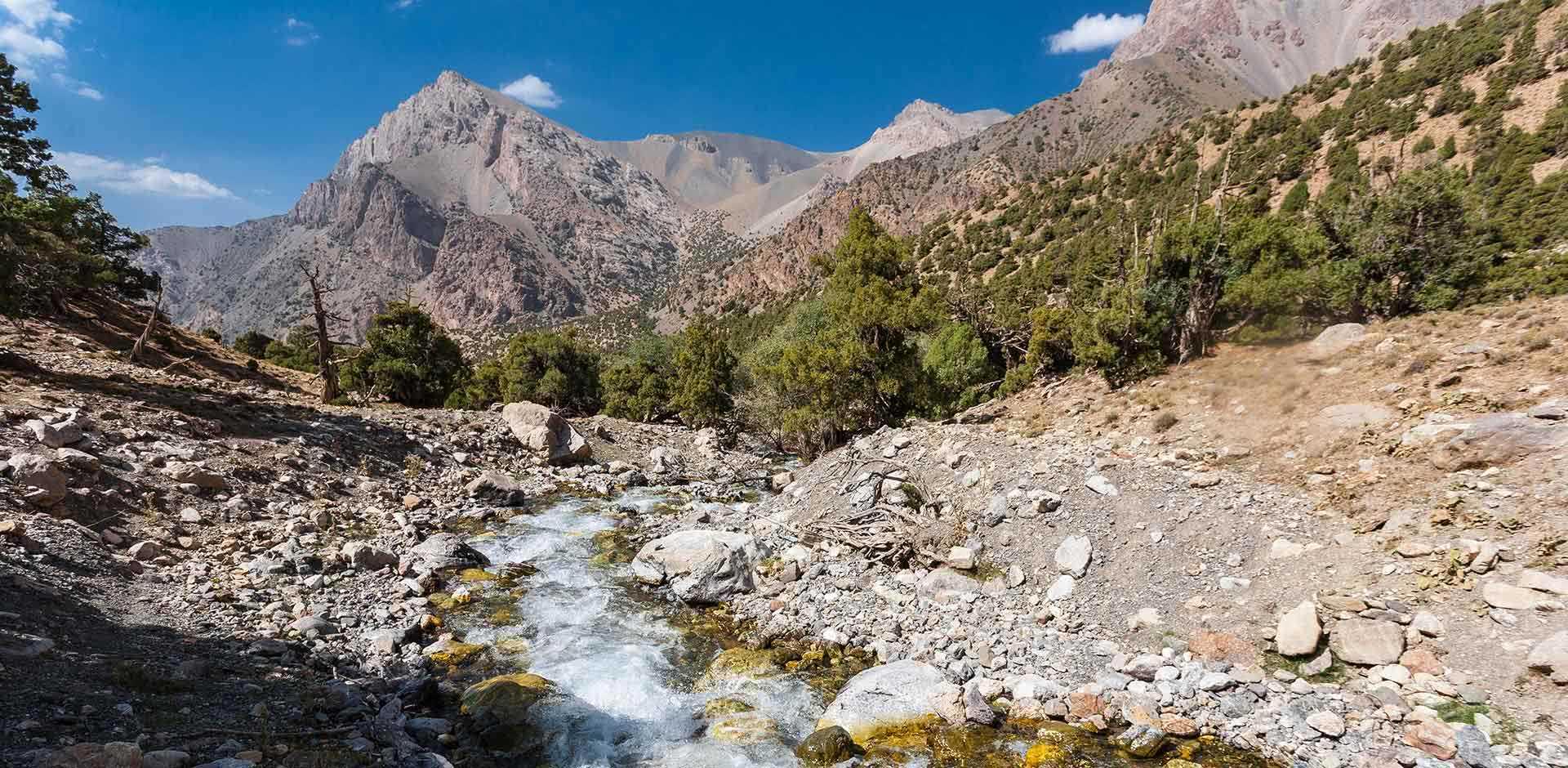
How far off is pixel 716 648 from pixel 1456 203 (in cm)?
2194

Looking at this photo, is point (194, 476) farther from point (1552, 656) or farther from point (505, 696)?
point (1552, 656)

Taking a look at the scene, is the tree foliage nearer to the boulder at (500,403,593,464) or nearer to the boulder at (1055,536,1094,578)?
the boulder at (500,403,593,464)

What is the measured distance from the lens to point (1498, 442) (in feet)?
31.9

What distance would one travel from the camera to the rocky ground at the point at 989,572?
749 centimetres

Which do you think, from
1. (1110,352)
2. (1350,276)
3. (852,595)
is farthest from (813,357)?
(1350,276)

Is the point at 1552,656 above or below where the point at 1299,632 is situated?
above

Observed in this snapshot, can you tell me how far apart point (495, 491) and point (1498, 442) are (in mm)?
24905

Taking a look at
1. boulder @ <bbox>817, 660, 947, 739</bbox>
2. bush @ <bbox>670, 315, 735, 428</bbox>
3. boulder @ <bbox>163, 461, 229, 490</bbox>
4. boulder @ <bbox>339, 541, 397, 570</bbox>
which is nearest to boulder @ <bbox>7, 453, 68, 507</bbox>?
boulder @ <bbox>163, 461, 229, 490</bbox>

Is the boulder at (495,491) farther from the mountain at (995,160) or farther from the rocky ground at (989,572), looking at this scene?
the mountain at (995,160)

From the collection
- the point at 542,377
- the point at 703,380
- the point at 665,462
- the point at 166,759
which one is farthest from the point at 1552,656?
the point at 542,377

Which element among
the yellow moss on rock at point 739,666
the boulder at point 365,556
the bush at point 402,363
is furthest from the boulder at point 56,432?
the bush at point 402,363

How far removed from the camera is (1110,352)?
19953mm

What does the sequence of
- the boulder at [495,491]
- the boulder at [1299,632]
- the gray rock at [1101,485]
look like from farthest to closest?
the boulder at [495,491] < the gray rock at [1101,485] < the boulder at [1299,632]

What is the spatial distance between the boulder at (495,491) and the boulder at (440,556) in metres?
5.60
